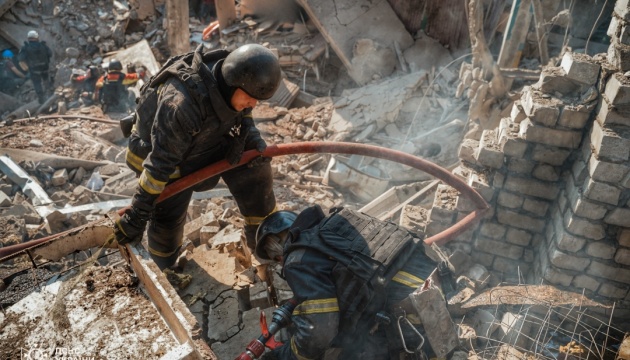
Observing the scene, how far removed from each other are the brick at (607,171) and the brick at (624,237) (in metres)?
0.43

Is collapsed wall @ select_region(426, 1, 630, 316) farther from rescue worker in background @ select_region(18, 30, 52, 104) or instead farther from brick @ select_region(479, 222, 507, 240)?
rescue worker in background @ select_region(18, 30, 52, 104)

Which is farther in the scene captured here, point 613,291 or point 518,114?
point 518,114

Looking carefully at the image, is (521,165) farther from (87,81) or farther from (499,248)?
(87,81)

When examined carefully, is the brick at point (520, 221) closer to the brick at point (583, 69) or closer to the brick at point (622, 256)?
the brick at point (622, 256)

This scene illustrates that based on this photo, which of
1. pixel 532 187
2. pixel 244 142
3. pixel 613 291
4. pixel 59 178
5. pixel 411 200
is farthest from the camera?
pixel 59 178

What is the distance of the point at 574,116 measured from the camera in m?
3.08

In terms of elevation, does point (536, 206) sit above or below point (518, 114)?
below

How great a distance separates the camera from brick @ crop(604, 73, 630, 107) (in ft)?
8.79

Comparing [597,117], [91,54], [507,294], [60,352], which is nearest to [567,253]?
[507,294]

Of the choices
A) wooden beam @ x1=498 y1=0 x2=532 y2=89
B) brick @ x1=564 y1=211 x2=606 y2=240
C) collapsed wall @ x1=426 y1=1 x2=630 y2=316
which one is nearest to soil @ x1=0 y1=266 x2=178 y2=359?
collapsed wall @ x1=426 y1=1 x2=630 y2=316

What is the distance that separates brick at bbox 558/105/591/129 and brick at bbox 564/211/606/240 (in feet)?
2.04

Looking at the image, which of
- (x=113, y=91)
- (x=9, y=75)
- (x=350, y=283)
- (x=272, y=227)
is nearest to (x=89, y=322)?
(x=272, y=227)

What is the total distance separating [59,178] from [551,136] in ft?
19.7

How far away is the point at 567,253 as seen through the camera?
128 inches
